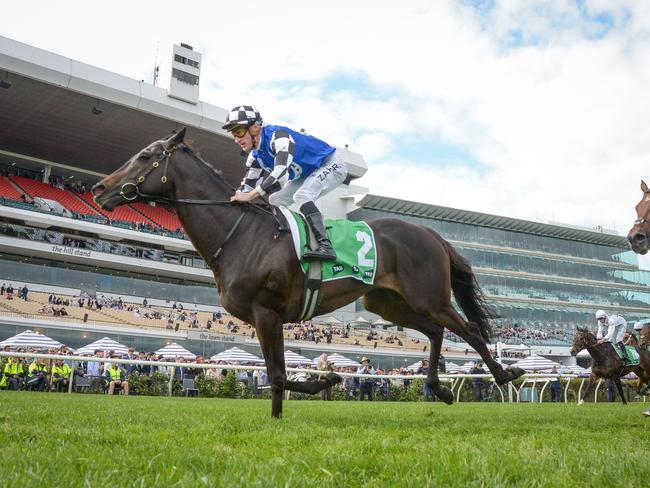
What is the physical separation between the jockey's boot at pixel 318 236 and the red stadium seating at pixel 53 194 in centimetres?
Answer: 3931

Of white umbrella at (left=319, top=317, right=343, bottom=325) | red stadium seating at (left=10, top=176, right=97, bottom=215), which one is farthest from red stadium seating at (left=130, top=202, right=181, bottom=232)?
white umbrella at (left=319, top=317, right=343, bottom=325)

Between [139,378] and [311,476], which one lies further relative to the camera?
[139,378]

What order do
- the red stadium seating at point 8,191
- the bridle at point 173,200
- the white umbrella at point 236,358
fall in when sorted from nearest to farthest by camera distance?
the bridle at point 173,200 < the white umbrella at point 236,358 < the red stadium seating at point 8,191

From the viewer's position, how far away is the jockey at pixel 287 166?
19.1 feet

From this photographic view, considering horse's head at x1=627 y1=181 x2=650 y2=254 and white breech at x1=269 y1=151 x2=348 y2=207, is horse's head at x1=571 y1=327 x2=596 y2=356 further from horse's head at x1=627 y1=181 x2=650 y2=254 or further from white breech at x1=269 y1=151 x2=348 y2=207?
white breech at x1=269 y1=151 x2=348 y2=207

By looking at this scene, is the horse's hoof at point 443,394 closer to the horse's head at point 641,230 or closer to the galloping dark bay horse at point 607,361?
the horse's head at point 641,230

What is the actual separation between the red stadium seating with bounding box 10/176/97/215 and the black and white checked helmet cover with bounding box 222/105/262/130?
38.9m

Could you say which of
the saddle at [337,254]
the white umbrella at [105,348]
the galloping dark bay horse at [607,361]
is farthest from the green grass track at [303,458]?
the white umbrella at [105,348]

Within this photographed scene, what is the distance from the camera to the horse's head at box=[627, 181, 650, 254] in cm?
559

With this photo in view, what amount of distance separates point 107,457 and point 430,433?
2435mm

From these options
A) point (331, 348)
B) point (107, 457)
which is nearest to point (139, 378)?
point (107, 457)

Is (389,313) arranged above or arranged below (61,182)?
below

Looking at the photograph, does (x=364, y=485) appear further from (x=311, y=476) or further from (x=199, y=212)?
(x=199, y=212)

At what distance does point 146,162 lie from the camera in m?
5.96
